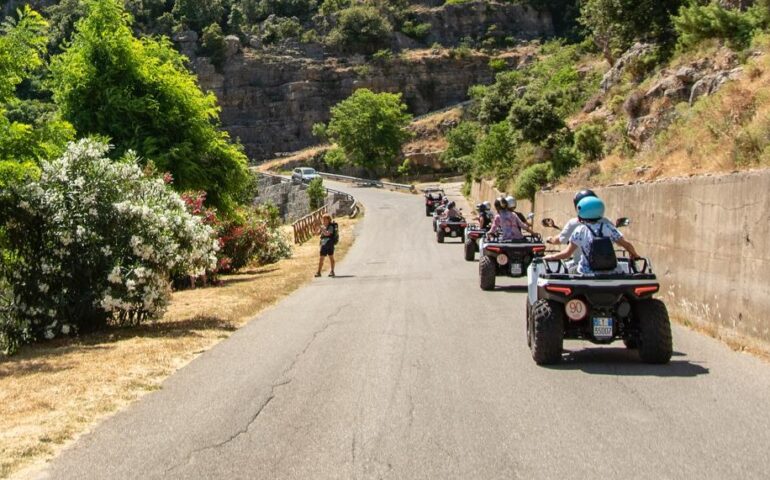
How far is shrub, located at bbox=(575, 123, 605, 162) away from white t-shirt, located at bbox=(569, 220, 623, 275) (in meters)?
27.7

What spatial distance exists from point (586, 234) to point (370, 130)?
297ft

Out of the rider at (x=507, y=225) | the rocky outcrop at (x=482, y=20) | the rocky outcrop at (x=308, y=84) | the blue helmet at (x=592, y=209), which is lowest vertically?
the rider at (x=507, y=225)

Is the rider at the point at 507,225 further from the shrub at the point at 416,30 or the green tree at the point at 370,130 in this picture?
the shrub at the point at 416,30

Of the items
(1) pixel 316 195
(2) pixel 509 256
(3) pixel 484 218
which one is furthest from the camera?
(1) pixel 316 195

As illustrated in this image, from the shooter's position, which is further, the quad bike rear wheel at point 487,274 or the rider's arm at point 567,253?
the quad bike rear wheel at point 487,274

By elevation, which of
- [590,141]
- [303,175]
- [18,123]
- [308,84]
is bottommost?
[18,123]

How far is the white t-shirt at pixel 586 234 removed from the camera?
9.80m

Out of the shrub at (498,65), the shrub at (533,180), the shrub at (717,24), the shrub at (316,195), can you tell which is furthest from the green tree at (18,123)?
the shrub at (498,65)

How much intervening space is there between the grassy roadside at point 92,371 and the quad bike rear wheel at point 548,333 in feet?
13.4

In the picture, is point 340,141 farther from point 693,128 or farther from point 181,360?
point 181,360

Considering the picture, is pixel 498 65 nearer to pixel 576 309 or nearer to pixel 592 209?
pixel 592 209

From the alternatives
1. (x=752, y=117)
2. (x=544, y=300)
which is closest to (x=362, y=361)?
(x=544, y=300)

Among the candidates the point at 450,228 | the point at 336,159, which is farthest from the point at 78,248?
the point at 336,159

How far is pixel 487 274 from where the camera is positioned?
18.0 metres
